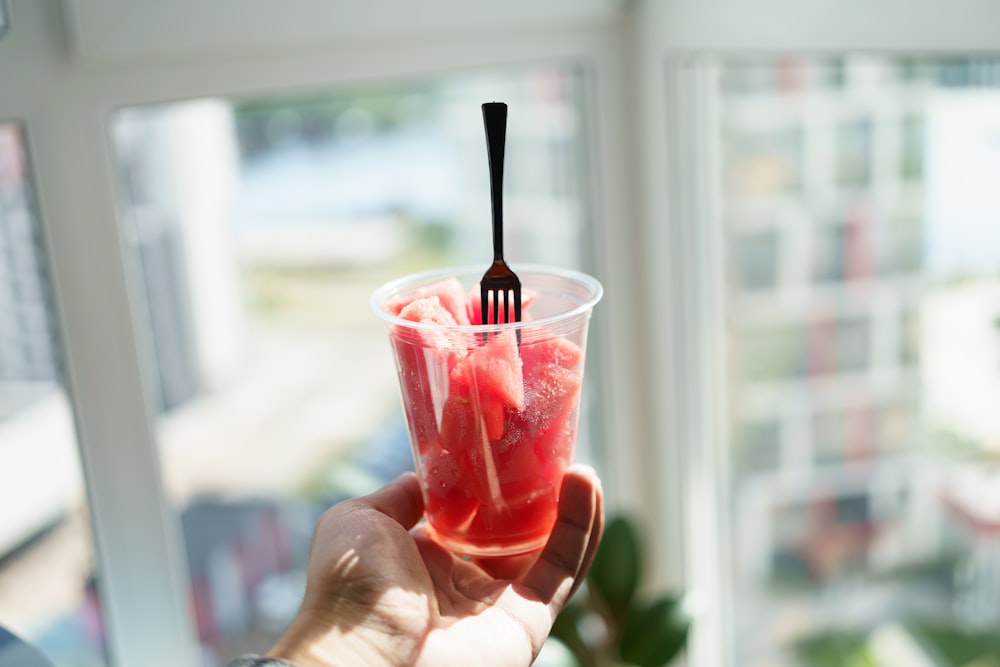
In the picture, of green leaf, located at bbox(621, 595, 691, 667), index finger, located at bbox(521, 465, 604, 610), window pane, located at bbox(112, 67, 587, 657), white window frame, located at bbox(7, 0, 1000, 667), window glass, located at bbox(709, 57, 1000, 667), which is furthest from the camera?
window pane, located at bbox(112, 67, 587, 657)

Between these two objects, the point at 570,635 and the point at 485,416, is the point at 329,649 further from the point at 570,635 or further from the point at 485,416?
the point at 570,635

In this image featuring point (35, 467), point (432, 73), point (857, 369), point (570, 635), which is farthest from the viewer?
point (857, 369)

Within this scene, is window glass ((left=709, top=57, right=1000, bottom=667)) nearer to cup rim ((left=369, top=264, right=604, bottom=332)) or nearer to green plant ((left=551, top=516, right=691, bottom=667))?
green plant ((left=551, top=516, right=691, bottom=667))

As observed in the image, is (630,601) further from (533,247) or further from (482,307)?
(482,307)

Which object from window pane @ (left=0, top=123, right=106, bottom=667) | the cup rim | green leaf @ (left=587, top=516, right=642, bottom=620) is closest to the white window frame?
window pane @ (left=0, top=123, right=106, bottom=667)

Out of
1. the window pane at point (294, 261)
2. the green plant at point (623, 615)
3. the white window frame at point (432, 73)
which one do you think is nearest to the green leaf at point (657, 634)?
the green plant at point (623, 615)

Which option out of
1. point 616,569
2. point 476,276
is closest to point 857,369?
point 616,569
